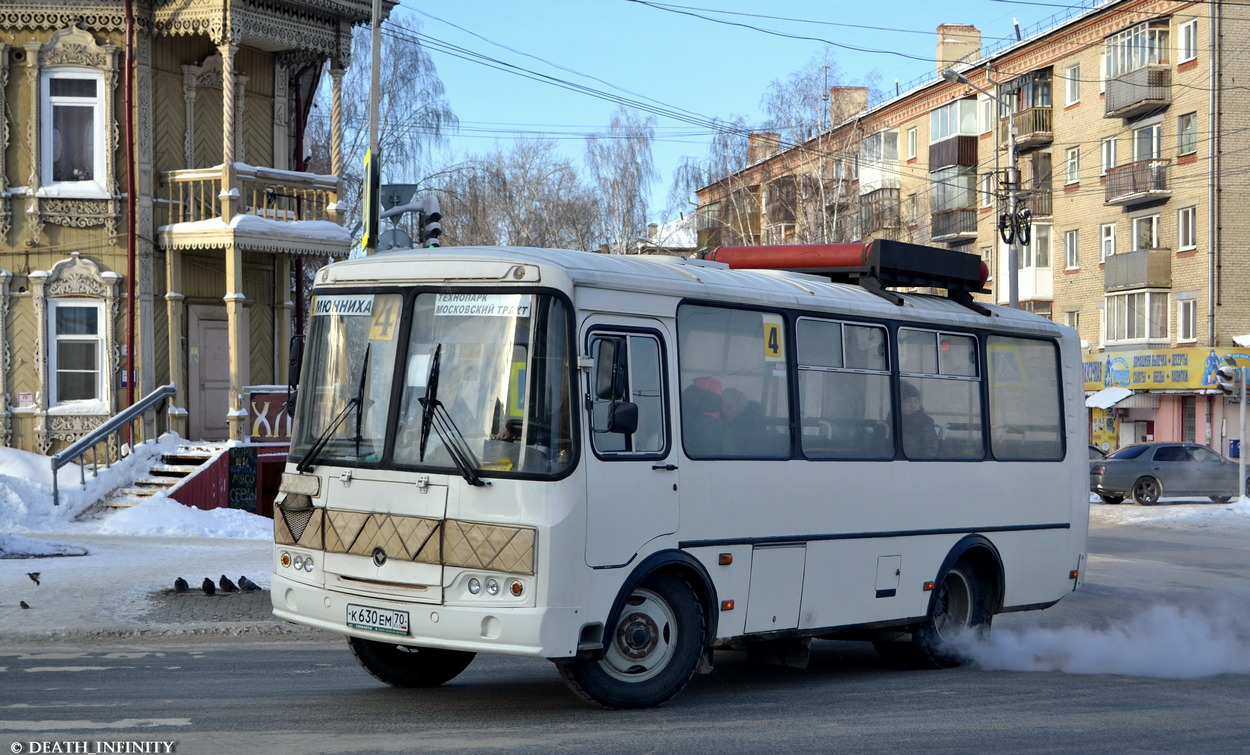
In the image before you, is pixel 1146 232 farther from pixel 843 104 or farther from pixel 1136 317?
pixel 843 104

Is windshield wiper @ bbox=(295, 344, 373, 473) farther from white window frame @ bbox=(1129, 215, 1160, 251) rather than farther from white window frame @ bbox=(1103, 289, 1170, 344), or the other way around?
white window frame @ bbox=(1129, 215, 1160, 251)

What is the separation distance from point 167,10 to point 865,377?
1890cm

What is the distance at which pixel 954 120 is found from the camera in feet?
189

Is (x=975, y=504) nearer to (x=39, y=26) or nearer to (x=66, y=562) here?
(x=66, y=562)

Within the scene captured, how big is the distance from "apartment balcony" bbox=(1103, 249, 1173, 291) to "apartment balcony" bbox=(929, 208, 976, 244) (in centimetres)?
931

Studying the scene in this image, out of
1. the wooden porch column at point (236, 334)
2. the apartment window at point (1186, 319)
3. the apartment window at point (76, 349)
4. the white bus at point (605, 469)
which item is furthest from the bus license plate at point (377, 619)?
the apartment window at point (1186, 319)

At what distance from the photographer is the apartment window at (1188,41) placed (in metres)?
45.0

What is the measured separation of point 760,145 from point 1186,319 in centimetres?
1763

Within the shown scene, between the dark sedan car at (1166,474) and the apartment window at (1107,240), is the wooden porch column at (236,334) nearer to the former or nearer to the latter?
the dark sedan car at (1166,474)

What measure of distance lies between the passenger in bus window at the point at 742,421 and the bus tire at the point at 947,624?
243 cm

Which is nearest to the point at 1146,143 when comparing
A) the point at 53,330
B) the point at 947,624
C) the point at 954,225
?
the point at 954,225

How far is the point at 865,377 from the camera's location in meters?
10.4

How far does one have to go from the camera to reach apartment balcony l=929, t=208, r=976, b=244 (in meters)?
56.9

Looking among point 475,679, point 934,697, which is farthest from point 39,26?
point 934,697
